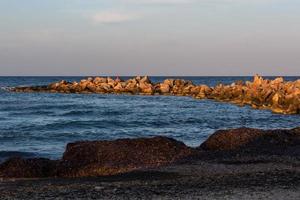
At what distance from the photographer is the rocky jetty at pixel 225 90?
152 ft

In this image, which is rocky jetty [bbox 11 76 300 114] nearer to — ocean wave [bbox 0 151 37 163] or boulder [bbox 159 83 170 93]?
boulder [bbox 159 83 170 93]

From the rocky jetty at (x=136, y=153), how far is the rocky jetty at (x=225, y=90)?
22.7 m

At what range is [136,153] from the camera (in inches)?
691

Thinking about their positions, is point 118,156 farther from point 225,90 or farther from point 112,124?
point 225,90

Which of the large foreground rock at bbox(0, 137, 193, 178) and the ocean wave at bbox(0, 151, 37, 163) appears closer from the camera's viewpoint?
the large foreground rock at bbox(0, 137, 193, 178)

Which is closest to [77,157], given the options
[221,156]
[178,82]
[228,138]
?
[221,156]

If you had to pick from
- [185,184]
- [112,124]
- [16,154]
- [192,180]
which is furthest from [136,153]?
[112,124]

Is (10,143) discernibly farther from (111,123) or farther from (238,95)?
(238,95)

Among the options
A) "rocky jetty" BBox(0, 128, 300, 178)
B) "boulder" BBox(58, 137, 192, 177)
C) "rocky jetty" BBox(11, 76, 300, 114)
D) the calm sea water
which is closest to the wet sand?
"boulder" BBox(58, 137, 192, 177)

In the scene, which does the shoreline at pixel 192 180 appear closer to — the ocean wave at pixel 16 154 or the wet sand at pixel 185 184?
the wet sand at pixel 185 184

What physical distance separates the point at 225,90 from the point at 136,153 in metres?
47.5

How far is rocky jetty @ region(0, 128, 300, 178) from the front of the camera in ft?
52.4

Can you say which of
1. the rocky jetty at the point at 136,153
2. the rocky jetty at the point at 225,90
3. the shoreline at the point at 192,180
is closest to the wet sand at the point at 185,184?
the shoreline at the point at 192,180

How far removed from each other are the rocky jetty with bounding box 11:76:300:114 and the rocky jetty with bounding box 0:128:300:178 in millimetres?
22689
